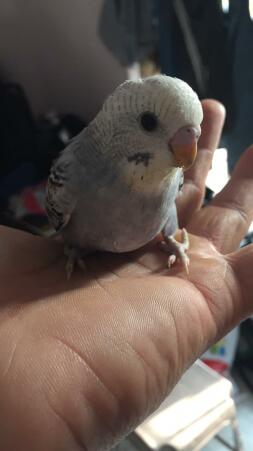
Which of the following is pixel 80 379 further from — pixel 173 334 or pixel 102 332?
pixel 173 334

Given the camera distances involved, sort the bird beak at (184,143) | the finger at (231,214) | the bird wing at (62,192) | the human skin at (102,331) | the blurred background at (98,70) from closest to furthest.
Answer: the human skin at (102,331)
the bird beak at (184,143)
the bird wing at (62,192)
the finger at (231,214)
the blurred background at (98,70)

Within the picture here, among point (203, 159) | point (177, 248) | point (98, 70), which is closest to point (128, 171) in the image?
point (177, 248)

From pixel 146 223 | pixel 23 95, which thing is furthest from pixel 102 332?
pixel 23 95

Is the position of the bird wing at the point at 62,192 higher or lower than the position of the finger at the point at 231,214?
higher

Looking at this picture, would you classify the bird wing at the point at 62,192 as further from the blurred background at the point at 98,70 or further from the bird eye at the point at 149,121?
the blurred background at the point at 98,70

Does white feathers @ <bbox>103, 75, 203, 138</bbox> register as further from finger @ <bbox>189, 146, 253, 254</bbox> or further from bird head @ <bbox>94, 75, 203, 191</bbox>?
finger @ <bbox>189, 146, 253, 254</bbox>

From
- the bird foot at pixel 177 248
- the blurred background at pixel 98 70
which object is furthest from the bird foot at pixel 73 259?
the blurred background at pixel 98 70

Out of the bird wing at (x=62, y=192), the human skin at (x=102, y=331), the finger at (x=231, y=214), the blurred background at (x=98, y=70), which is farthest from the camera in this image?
the blurred background at (x=98, y=70)

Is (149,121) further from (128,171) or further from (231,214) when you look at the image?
(231,214)
